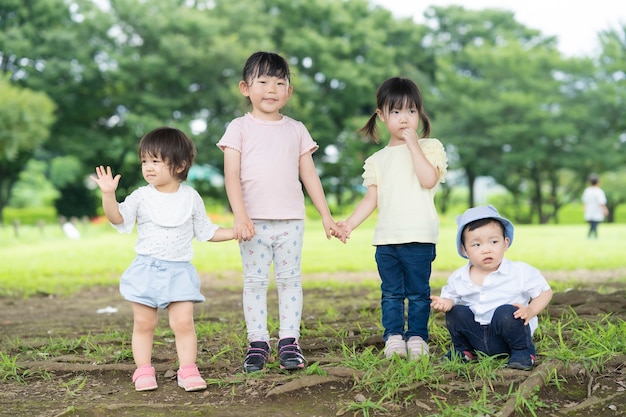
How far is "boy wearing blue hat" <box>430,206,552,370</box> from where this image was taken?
12.2ft

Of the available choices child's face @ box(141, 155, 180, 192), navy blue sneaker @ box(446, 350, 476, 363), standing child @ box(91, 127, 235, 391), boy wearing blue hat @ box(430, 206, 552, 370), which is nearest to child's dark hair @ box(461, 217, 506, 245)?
boy wearing blue hat @ box(430, 206, 552, 370)

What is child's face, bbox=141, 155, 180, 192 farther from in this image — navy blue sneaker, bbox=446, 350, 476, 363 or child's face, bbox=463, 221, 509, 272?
navy blue sneaker, bbox=446, 350, 476, 363

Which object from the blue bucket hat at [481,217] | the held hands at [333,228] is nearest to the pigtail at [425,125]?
the blue bucket hat at [481,217]

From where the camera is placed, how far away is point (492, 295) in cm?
379

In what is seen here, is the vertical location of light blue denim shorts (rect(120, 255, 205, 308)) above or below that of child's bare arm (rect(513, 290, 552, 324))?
above

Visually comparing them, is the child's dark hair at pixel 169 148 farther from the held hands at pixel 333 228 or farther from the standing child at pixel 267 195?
the held hands at pixel 333 228

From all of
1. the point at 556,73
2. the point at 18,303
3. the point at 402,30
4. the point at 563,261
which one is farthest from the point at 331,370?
the point at 402,30

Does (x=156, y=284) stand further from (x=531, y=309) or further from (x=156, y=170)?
(x=531, y=309)

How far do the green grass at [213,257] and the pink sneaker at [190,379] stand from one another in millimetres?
5309

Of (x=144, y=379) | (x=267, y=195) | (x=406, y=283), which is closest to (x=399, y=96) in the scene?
(x=267, y=195)

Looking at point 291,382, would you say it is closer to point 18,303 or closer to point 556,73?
point 18,303

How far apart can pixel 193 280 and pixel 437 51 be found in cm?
3189


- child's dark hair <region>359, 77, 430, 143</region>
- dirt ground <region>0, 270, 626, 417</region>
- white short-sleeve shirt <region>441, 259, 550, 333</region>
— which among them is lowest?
dirt ground <region>0, 270, 626, 417</region>

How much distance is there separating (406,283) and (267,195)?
3.10ft
